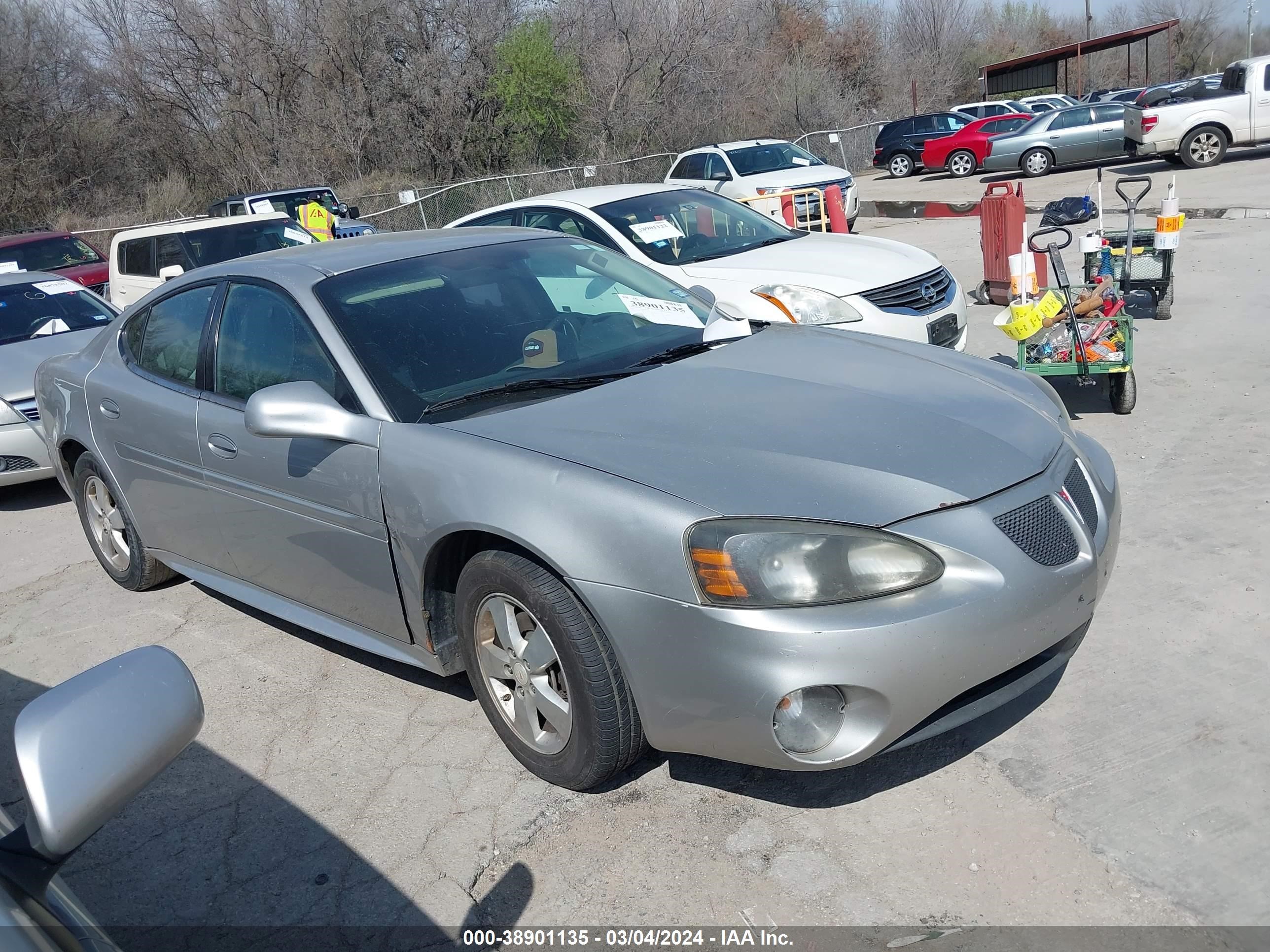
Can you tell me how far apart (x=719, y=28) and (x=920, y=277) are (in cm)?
3316

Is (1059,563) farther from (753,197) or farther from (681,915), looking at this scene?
(753,197)

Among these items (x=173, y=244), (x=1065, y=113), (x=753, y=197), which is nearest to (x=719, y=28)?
(x=1065, y=113)

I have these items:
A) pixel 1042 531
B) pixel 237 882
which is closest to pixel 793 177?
pixel 1042 531

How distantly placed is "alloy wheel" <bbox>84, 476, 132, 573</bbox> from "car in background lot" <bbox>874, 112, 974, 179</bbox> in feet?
82.2

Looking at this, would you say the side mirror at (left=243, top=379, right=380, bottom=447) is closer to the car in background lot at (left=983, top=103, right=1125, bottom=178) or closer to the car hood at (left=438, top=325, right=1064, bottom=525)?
the car hood at (left=438, top=325, right=1064, bottom=525)

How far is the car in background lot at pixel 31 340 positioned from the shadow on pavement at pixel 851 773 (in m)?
5.16

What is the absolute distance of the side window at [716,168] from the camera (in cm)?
1783

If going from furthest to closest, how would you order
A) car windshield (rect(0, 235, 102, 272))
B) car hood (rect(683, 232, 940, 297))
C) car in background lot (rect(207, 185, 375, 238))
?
1. car in background lot (rect(207, 185, 375, 238))
2. car windshield (rect(0, 235, 102, 272))
3. car hood (rect(683, 232, 940, 297))

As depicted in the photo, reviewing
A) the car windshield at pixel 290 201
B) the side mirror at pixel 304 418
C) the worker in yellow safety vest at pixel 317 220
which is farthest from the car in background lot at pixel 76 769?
the car windshield at pixel 290 201

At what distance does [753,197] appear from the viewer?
1638 cm

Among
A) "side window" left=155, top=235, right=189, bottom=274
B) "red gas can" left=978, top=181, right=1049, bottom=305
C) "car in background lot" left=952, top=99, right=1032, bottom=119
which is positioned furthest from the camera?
"car in background lot" left=952, top=99, right=1032, bottom=119

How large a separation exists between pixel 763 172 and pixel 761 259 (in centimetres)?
1073

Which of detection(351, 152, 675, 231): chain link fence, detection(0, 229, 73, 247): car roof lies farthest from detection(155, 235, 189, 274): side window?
detection(351, 152, 675, 231): chain link fence

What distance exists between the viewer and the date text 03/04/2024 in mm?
2709
